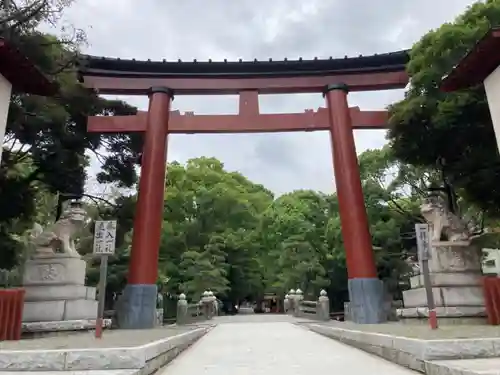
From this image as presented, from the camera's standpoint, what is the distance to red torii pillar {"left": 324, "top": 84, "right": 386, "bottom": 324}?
1501 centimetres

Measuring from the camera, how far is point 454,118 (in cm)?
1170

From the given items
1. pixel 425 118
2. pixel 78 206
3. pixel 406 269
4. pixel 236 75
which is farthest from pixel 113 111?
pixel 406 269

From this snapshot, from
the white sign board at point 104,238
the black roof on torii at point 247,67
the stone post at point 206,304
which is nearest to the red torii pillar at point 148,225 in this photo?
the black roof on torii at point 247,67

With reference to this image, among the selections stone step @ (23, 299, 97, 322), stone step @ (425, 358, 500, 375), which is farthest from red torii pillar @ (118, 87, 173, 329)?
stone step @ (425, 358, 500, 375)

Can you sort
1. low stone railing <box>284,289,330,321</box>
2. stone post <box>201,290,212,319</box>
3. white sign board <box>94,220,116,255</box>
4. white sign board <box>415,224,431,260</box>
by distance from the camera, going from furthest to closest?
stone post <box>201,290,212,319</box> → low stone railing <box>284,289,330,321</box> → white sign board <box>415,224,431,260</box> → white sign board <box>94,220,116,255</box>

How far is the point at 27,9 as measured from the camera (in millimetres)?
9594

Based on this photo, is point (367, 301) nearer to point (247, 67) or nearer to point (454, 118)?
point (454, 118)

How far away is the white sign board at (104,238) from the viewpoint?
802 centimetres

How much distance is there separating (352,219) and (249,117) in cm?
548

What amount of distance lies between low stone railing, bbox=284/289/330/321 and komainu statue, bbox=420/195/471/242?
8.75 m

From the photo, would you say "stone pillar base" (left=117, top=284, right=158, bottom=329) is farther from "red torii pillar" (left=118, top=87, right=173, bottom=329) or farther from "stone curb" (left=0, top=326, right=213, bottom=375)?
"stone curb" (left=0, top=326, right=213, bottom=375)

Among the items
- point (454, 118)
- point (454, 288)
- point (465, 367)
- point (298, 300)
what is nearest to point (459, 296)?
point (454, 288)

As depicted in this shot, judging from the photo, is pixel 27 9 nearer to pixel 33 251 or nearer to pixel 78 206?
pixel 78 206

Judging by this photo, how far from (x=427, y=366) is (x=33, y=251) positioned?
376 inches
